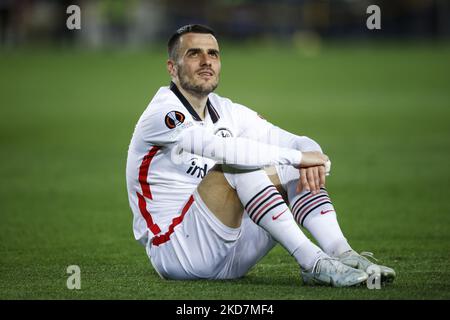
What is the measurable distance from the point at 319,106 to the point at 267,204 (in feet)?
50.2

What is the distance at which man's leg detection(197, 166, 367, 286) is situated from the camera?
5.71 meters

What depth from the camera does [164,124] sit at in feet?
20.0

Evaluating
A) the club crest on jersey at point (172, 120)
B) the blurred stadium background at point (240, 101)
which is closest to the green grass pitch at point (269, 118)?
the blurred stadium background at point (240, 101)

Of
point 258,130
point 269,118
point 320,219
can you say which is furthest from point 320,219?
point 269,118

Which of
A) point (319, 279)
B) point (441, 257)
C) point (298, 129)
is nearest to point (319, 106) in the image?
point (298, 129)

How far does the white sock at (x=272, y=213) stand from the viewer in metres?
5.75

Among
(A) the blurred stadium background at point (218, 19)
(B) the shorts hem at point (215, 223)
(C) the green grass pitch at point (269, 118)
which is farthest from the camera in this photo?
(A) the blurred stadium background at point (218, 19)

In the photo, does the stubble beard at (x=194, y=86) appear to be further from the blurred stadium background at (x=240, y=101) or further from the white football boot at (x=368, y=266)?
the white football boot at (x=368, y=266)

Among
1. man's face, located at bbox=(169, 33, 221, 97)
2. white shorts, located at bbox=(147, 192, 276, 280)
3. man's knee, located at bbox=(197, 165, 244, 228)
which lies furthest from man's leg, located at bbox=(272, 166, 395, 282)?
man's face, located at bbox=(169, 33, 221, 97)

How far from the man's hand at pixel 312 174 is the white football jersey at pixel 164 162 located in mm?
221

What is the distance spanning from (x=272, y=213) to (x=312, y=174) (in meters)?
0.38

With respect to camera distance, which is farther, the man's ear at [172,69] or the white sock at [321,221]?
the man's ear at [172,69]

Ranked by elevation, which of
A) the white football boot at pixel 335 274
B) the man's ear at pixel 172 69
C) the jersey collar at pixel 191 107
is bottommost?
the white football boot at pixel 335 274
